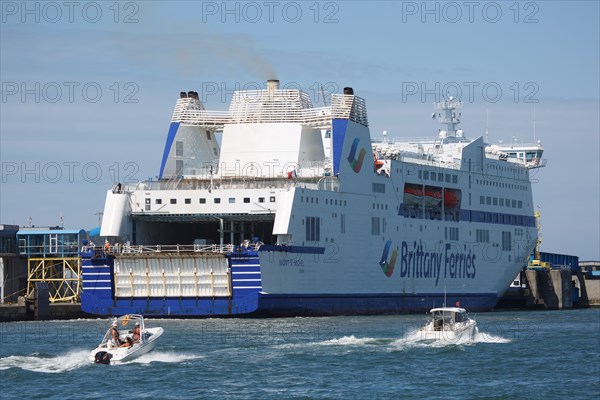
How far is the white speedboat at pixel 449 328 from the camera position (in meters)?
47.0

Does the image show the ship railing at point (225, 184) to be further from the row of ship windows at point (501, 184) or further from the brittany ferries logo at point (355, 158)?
the row of ship windows at point (501, 184)

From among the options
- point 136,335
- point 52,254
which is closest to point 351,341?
point 136,335

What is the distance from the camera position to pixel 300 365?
134ft

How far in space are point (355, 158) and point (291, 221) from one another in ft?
21.7

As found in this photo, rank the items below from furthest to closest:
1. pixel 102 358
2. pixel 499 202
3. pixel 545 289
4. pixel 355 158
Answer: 1. pixel 545 289
2. pixel 499 202
3. pixel 355 158
4. pixel 102 358

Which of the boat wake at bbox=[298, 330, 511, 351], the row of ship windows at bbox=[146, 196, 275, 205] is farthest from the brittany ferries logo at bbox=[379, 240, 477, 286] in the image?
the boat wake at bbox=[298, 330, 511, 351]

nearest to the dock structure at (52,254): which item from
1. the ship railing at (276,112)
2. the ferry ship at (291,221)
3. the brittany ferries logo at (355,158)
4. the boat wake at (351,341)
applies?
the ferry ship at (291,221)

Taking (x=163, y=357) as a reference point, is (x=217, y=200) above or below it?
above

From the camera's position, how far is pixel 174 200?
2365 inches

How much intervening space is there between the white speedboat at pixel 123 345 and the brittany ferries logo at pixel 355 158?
21992 millimetres

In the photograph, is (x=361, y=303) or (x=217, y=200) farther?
(x=361, y=303)

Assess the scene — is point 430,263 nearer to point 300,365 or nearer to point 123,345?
point 300,365

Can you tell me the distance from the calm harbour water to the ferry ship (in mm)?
3384

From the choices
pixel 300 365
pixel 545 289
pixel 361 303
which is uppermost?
pixel 545 289
